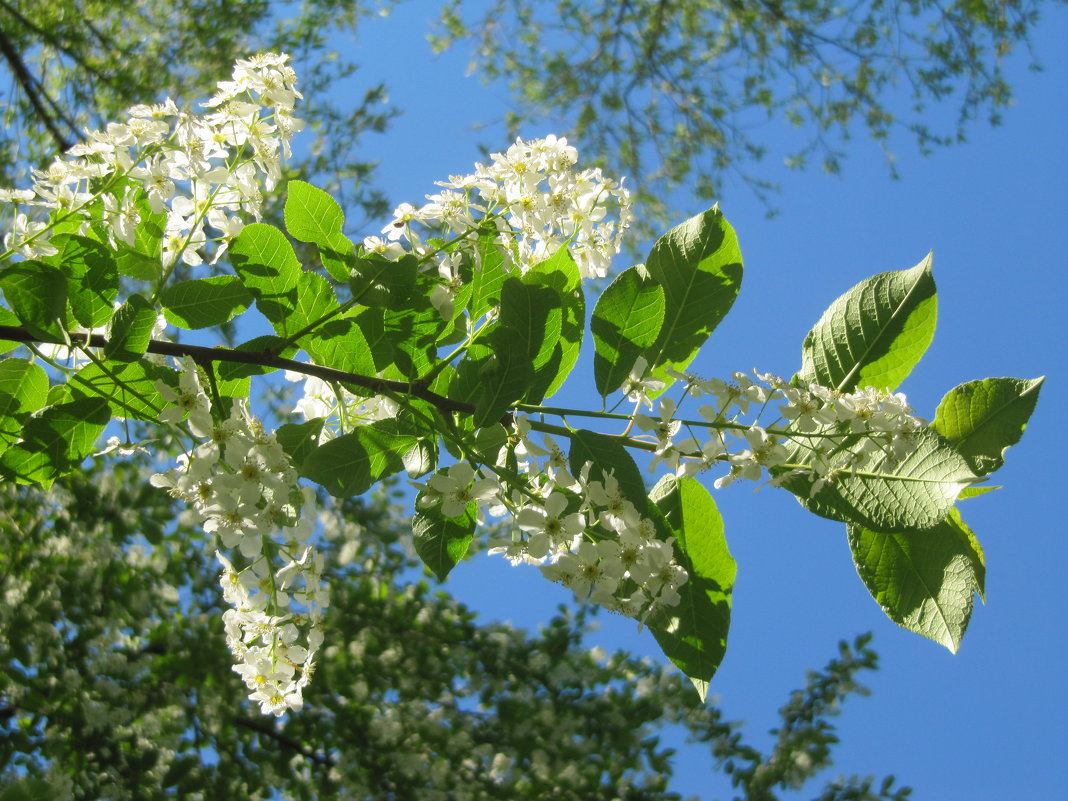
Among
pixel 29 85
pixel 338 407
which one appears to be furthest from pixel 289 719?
pixel 29 85

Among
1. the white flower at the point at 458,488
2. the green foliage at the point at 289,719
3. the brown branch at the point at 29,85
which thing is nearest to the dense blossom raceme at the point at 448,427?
the white flower at the point at 458,488

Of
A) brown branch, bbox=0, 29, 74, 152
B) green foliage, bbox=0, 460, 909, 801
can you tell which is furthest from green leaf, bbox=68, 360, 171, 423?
brown branch, bbox=0, 29, 74, 152

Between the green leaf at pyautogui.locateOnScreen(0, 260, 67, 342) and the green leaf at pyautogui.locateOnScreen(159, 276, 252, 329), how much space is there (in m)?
0.10

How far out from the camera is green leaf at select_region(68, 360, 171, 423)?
928mm

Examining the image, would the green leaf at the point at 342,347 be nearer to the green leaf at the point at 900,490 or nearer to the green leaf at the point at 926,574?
the green leaf at the point at 900,490

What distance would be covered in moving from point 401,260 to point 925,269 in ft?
1.87

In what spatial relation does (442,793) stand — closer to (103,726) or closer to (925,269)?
(103,726)

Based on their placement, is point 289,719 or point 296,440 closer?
point 296,440

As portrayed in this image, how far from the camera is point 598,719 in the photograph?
351 centimetres

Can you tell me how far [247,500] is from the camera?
888 mm

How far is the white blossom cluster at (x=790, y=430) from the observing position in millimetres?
891

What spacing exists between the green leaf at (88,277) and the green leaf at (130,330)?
68 mm

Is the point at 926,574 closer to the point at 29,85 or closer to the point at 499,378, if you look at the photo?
the point at 499,378

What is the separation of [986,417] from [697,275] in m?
0.34
